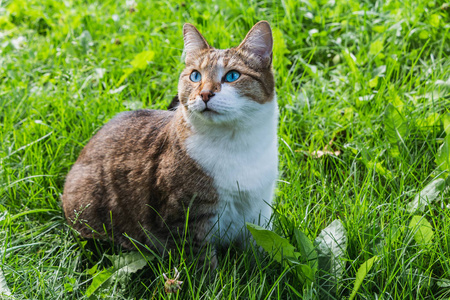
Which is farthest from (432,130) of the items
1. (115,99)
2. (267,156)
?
(115,99)

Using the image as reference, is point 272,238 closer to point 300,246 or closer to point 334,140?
point 300,246

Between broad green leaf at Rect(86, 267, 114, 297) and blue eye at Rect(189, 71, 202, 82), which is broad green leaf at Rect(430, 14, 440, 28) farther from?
broad green leaf at Rect(86, 267, 114, 297)

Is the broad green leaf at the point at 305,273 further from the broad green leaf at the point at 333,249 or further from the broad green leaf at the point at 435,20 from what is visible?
the broad green leaf at the point at 435,20

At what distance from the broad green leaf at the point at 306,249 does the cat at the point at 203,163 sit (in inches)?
12.7

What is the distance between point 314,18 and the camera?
4.23m

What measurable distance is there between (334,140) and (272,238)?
4.61 ft

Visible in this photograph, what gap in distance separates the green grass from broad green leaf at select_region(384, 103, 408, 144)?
39mm

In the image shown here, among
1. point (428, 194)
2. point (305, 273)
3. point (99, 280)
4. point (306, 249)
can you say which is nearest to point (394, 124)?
point (428, 194)

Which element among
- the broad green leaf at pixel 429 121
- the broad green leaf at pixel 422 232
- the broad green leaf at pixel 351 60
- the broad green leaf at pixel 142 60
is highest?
the broad green leaf at pixel 142 60

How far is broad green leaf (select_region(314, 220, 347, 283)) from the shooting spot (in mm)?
2340

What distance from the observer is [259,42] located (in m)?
2.52

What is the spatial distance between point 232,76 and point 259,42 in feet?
0.79

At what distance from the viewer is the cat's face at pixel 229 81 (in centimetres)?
233

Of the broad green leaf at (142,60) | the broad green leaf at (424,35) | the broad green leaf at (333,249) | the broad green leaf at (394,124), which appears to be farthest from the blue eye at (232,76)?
the broad green leaf at (424,35)
